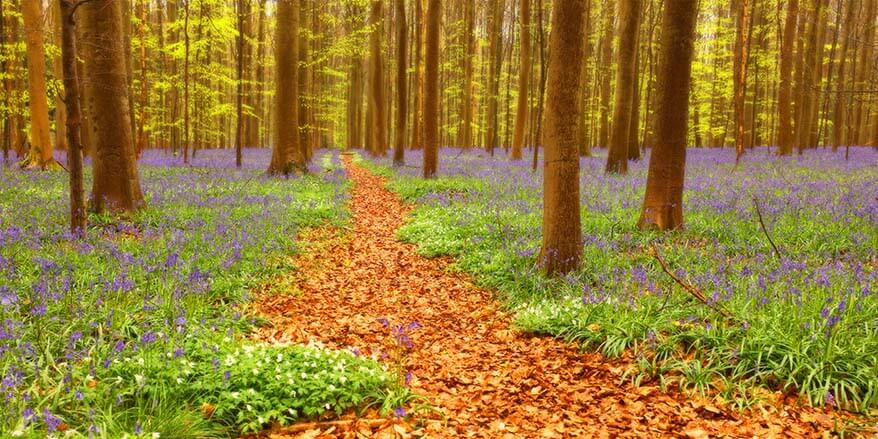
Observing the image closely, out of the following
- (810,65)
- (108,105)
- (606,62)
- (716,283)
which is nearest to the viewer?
(716,283)

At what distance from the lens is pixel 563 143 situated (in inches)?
259

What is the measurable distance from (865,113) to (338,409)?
64.9 m

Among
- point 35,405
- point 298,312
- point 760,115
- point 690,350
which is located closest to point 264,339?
point 298,312

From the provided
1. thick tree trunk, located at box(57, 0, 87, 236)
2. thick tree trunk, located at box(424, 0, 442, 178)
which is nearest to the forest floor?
thick tree trunk, located at box(57, 0, 87, 236)

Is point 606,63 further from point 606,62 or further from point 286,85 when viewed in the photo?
point 286,85

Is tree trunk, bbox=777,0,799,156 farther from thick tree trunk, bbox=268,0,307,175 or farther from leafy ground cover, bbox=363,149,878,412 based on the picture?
thick tree trunk, bbox=268,0,307,175

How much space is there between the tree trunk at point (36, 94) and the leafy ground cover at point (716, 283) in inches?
547

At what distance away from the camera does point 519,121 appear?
25.5 m

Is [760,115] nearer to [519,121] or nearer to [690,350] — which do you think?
[519,121]

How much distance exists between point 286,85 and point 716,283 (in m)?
16.1

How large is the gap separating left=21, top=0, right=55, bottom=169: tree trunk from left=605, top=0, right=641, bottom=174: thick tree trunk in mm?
19232

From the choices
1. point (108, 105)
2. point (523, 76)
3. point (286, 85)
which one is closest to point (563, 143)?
point (108, 105)

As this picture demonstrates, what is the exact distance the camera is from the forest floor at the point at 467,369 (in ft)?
12.9

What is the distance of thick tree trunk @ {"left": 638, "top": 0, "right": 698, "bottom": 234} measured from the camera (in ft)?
27.7
